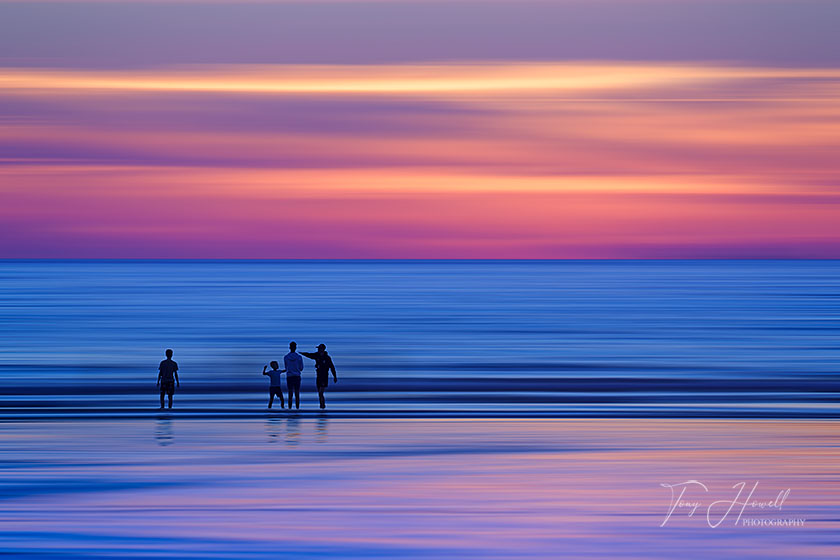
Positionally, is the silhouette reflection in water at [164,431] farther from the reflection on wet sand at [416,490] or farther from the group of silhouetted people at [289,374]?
the group of silhouetted people at [289,374]

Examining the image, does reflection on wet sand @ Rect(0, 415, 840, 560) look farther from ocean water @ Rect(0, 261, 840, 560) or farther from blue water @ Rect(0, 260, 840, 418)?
blue water @ Rect(0, 260, 840, 418)

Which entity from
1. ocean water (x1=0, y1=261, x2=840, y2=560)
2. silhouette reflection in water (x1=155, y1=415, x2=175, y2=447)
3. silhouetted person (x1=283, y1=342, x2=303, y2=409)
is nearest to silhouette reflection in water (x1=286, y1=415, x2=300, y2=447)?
ocean water (x1=0, y1=261, x2=840, y2=560)

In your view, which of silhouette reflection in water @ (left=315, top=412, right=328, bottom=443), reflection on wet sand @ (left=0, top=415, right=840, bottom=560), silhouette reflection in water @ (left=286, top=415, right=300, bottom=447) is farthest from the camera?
silhouette reflection in water @ (left=315, top=412, right=328, bottom=443)

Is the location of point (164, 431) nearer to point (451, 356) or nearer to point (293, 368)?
point (293, 368)

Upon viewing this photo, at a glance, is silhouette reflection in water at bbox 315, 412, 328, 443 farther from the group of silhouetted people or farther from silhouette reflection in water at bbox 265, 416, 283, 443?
the group of silhouetted people

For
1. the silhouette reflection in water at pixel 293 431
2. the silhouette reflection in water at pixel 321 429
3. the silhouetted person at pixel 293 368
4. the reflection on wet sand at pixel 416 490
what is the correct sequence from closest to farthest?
the reflection on wet sand at pixel 416 490, the silhouette reflection in water at pixel 293 431, the silhouette reflection in water at pixel 321 429, the silhouetted person at pixel 293 368

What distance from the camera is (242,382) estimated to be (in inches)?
1606

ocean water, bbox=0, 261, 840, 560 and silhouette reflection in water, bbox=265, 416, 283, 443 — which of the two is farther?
silhouette reflection in water, bbox=265, 416, 283, 443

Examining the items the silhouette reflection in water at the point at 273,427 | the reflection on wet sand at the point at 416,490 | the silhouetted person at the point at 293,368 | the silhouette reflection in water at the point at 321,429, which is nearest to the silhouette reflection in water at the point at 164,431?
the reflection on wet sand at the point at 416,490

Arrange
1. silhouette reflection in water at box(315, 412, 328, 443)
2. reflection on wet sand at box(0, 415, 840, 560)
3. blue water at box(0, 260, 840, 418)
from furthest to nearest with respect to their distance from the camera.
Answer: blue water at box(0, 260, 840, 418) → silhouette reflection in water at box(315, 412, 328, 443) → reflection on wet sand at box(0, 415, 840, 560)

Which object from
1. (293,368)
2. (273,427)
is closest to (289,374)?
(293,368)

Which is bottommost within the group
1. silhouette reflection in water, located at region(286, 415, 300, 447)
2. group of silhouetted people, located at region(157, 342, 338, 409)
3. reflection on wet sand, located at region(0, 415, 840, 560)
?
reflection on wet sand, located at region(0, 415, 840, 560)

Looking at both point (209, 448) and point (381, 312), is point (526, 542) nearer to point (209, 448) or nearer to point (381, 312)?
point (209, 448)

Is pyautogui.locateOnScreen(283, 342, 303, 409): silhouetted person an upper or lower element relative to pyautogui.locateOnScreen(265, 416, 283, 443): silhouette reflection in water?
upper
